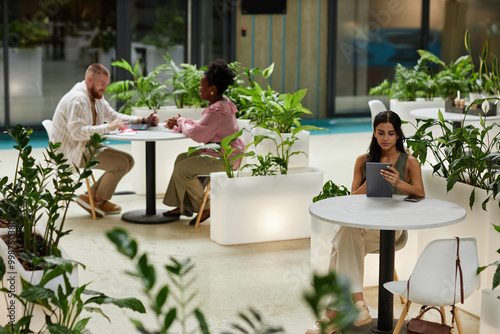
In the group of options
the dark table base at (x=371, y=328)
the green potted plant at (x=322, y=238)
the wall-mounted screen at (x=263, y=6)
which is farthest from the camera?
the wall-mounted screen at (x=263, y=6)

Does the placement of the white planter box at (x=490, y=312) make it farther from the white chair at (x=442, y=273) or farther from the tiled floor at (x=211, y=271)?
the tiled floor at (x=211, y=271)

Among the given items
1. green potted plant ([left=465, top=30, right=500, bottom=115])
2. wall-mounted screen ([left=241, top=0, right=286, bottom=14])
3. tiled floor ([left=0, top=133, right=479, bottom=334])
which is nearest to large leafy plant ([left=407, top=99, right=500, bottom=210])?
tiled floor ([left=0, top=133, right=479, bottom=334])

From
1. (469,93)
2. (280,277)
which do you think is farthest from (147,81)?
(469,93)

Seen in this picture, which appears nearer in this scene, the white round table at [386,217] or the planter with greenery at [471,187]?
the white round table at [386,217]

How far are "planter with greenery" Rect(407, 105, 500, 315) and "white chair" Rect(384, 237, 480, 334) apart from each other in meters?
0.71

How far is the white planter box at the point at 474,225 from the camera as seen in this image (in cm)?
459

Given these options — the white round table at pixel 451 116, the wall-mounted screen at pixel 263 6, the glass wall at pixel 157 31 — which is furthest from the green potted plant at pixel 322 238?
the wall-mounted screen at pixel 263 6

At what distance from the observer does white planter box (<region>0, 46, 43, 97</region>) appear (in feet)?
40.0

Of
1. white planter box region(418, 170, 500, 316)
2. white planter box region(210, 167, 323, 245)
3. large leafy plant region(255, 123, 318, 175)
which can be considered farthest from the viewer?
large leafy plant region(255, 123, 318, 175)

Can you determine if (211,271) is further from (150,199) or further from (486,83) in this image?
(486,83)

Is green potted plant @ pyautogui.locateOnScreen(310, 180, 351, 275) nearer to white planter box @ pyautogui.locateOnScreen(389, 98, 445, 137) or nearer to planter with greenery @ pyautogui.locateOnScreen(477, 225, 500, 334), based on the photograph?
planter with greenery @ pyautogui.locateOnScreen(477, 225, 500, 334)

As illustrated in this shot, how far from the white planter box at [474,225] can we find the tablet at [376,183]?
0.50m

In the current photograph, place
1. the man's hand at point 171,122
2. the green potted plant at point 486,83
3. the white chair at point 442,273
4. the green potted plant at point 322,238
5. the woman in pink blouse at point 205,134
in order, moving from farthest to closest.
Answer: the green potted plant at point 486,83, the man's hand at point 171,122, the woman in pink blouse at point 205,134, the green potted plant at point 322,238, the white chair at point 442,273

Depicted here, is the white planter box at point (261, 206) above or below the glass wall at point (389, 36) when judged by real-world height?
below
